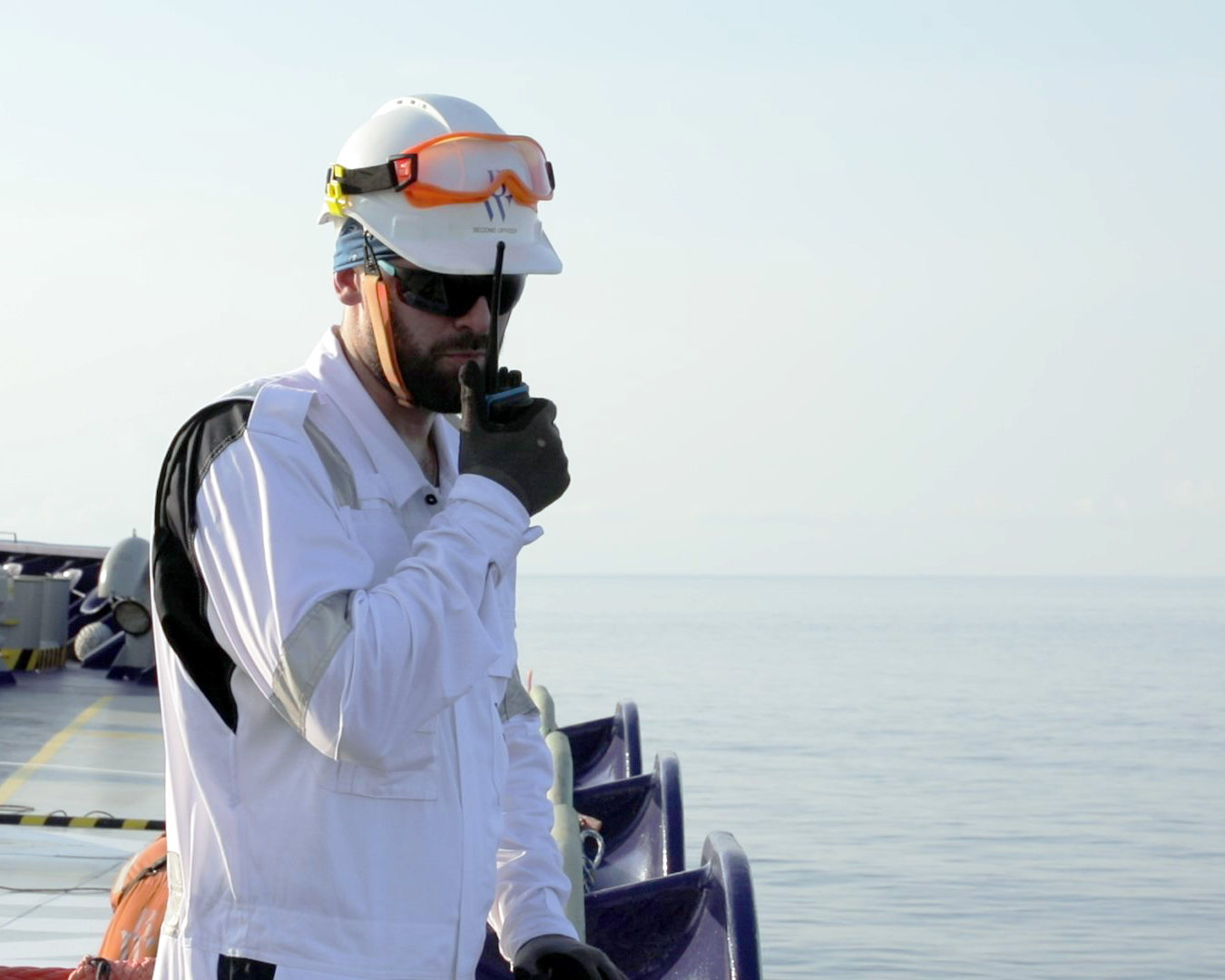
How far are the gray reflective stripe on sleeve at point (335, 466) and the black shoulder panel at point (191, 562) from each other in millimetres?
115

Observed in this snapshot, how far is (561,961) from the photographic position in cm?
318

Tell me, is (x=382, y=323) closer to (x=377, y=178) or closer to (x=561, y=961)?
(x=377, y=178)

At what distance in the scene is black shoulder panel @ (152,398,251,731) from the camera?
263cm

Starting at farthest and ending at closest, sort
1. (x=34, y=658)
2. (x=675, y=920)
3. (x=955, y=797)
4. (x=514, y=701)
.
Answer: (x=955, y=797)
(x=34, y=658)
(x=675, y=920)
(x=514, y=701)

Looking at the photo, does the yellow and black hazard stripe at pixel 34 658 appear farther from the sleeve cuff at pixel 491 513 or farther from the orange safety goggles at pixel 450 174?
the sleeve cuff at pixel 491 513

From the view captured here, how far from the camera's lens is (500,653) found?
9.62 ft

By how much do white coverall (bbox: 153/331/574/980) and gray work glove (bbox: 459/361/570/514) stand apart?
0.04 m

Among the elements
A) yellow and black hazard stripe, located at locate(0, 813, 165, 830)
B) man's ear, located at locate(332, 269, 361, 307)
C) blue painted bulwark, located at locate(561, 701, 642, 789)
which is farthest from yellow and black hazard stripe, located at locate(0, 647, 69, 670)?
man's ear, located at locate(332, 269, 361, 307)

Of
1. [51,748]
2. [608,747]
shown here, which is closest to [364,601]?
[608,747]

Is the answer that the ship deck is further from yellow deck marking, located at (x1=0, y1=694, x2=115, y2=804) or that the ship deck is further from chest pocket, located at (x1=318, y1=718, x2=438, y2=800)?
chest pocket, located at (x1=318, y1=718, x2=438, y2=800)

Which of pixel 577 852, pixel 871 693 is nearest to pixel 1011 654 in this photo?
pixel 871 693

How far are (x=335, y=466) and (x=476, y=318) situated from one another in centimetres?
33

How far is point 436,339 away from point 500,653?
51 centimetres

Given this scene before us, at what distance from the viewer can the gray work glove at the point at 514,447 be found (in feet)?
8.96
